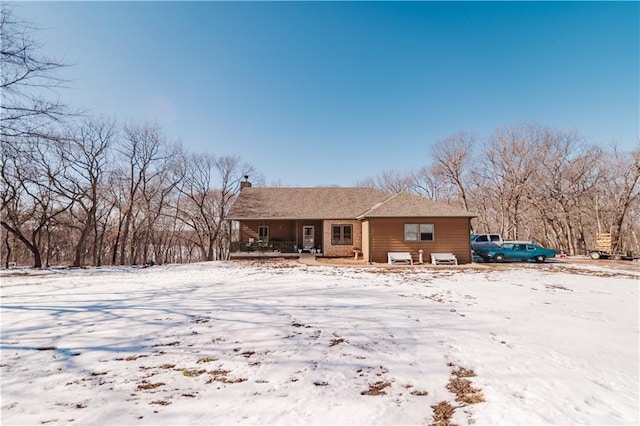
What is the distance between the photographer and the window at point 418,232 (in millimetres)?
17438

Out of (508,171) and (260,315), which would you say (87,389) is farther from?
(508,171)

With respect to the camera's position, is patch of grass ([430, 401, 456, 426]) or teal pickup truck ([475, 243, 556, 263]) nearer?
patch of grass ([430, 401, 456, 426])

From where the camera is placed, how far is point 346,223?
20547 millimetres

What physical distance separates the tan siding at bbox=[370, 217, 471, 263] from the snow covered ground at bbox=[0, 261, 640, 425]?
9.08 meters

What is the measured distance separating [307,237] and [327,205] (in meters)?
2.90

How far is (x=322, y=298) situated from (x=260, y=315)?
2.20 meters

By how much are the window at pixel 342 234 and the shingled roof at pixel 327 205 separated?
75 cm

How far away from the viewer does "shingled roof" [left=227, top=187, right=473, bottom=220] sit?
1748 centimetres

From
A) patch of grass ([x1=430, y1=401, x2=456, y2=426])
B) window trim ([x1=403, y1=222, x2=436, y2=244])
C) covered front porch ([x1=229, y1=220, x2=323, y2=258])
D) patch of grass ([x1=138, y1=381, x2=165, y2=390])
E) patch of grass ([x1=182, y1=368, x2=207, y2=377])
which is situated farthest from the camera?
covered front porch ([x1=229, y1=220, x2=323, y2=258])

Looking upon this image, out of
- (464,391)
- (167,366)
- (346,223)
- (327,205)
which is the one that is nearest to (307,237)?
(327,205)

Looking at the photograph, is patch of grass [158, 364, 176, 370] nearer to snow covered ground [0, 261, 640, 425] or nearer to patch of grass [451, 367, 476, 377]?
snow covered ground [0, 261, 640, 425]

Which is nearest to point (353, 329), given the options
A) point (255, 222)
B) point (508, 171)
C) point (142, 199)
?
point (255, 222)

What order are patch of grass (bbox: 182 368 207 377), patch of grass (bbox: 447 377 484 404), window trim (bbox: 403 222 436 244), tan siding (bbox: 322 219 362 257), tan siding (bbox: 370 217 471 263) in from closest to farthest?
patch of grass (bbox: 447 377 484 404) → patch of grass (bbox: 182 368 207 377) → tan siding (bbox: 370 217 471 263) → window trim (bbox: 403 222 436 244) → tan siding (bbox: 322 219 362 257)

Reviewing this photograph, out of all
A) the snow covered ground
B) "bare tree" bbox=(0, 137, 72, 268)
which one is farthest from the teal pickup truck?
"bare tree" bbox=(0, 137, 72, 268)
